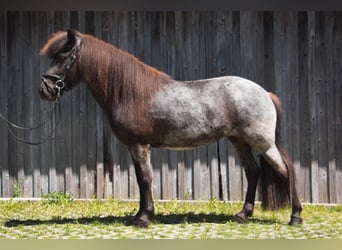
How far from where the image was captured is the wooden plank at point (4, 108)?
7.59m

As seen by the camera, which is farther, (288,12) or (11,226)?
(288,12)

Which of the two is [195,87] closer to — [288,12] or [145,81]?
[145,81]

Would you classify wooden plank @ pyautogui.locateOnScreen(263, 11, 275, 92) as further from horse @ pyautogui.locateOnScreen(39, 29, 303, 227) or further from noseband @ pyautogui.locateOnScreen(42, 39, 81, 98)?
noseband @ pyautogui.locateOnScreen(42, 39, 81, 98)

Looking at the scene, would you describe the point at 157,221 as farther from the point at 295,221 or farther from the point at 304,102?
the point at 304,102

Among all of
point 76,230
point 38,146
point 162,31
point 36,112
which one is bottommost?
point 76,230

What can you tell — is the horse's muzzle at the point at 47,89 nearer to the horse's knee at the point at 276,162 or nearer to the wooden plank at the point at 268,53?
the horse's knee at the point at 276,162

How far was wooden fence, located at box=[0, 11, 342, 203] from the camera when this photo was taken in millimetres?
7387

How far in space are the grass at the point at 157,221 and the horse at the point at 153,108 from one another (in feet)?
1.02

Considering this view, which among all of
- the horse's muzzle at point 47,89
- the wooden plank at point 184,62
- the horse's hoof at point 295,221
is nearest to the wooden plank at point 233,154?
the wooden plank at point 184,62

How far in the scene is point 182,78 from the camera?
7.48m

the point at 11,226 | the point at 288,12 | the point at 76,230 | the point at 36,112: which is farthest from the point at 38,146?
the point at 288,12

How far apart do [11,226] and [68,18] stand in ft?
10.3

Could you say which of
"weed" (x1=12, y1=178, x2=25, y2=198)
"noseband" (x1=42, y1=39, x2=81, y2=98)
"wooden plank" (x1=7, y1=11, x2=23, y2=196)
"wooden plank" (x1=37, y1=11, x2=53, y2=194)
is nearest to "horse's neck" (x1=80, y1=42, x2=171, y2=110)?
"noseband" (x1=42, y1=39, x2=81, y2=98)

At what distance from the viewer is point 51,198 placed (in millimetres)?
7488
